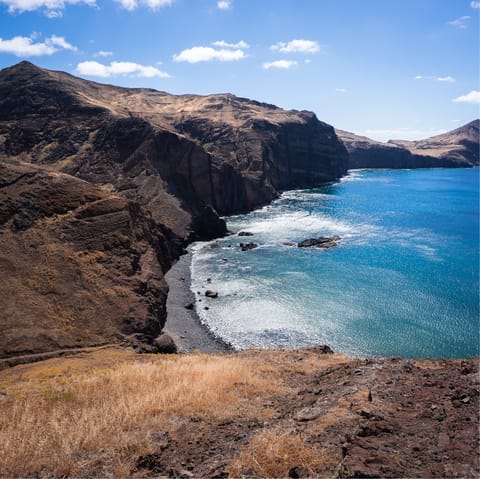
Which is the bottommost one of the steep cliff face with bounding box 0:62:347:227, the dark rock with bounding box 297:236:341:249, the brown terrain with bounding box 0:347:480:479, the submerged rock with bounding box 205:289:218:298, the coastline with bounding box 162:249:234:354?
the coastline with bounding box 162:249:234:354

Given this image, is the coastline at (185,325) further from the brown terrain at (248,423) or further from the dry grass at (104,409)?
the brown terrain at (248,423)

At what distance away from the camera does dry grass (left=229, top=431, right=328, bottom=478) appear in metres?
11.8

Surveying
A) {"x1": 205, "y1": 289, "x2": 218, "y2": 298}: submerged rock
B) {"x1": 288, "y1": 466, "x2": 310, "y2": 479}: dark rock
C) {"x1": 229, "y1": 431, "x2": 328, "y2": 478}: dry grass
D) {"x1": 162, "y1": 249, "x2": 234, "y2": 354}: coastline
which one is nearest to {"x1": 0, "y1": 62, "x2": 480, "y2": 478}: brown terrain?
{"x1": 229, "y1": 431, "x2": 328, "y2": 478}: dry grass

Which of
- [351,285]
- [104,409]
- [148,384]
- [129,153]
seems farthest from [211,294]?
[129,153]

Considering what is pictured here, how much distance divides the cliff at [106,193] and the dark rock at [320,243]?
20427 mm

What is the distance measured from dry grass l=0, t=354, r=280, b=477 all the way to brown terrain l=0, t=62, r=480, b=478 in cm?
7

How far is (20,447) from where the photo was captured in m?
14.5

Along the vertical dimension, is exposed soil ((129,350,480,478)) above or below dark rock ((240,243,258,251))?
above

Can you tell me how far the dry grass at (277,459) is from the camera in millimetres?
11820

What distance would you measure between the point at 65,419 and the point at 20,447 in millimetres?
2607

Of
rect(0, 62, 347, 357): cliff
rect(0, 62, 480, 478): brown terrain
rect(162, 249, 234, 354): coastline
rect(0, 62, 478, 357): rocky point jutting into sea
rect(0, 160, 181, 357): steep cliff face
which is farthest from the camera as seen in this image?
rect(162, 249, 234, 354): coastline

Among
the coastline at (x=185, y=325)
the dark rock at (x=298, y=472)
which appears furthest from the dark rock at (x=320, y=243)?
the dark rock at (x=298, y=472)

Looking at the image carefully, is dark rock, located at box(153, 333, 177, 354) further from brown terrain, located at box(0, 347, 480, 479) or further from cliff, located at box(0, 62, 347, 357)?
brown terrain, located at box(0, 347, 480, 479)

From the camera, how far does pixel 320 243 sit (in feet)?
285
